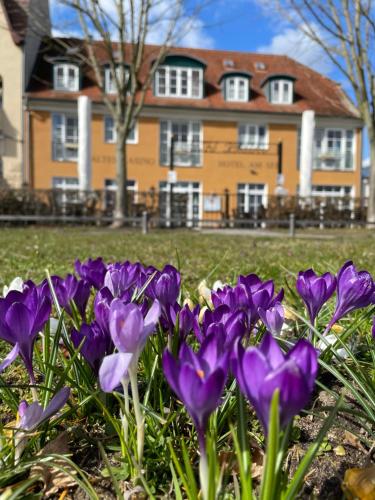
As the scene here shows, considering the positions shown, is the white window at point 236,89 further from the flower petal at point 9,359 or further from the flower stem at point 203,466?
the flower stem at point 203,466

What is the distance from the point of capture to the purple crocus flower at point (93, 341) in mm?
1031

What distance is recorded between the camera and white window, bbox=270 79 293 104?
90.3 feet

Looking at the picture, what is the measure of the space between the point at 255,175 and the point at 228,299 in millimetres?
26240

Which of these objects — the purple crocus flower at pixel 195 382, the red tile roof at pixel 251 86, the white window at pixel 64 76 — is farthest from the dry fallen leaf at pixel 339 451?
the white window at pixel 64 76

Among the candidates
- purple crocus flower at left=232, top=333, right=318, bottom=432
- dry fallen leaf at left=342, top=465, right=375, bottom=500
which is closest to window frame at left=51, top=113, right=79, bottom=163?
dry fallen leaf at left=342, top=465, right=375, bottom=500

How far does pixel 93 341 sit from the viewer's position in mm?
1032

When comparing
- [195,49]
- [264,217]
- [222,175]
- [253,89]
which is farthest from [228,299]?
[195,49]

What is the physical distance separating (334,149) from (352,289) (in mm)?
28098

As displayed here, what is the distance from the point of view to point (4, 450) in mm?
934

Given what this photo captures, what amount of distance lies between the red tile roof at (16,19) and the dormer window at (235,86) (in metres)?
10.8

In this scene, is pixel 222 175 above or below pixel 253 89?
below

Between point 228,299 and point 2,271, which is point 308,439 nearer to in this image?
point 228,299

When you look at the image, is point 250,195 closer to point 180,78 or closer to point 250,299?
point 180,78

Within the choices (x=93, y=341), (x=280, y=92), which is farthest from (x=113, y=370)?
(x=280, y=92)
